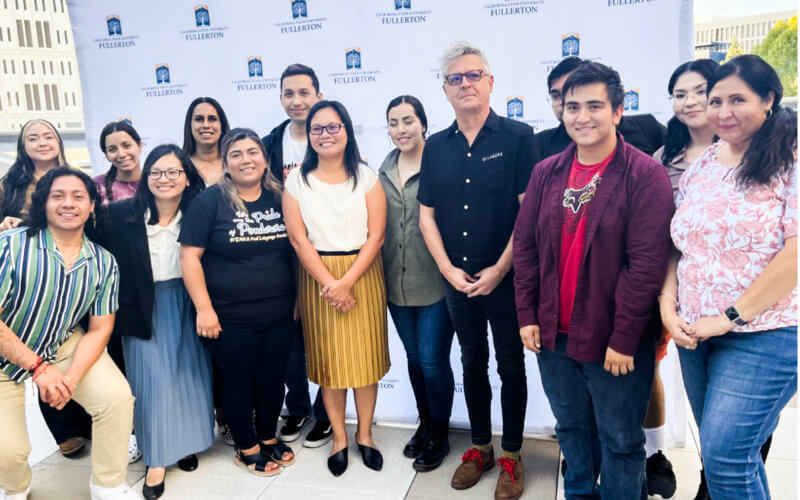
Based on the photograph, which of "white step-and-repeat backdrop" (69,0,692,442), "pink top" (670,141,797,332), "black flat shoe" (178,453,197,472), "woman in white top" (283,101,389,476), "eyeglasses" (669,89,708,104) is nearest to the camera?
"pink top" (670,141,797,332)

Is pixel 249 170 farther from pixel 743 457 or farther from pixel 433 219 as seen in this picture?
pixel 743 457

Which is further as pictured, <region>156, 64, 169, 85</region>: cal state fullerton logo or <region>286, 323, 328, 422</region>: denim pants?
<region>156, 64, 169, 85</region>: cal state fullerton logo

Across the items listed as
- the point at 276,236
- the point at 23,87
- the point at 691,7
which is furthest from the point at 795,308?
the point at 23,87

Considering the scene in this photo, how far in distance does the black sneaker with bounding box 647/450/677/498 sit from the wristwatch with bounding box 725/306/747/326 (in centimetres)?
109

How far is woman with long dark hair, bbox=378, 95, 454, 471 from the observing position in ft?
7.97

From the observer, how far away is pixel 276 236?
2420mm

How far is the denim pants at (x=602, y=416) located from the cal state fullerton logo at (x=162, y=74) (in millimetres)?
2750

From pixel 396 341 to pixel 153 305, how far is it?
1.37 metres

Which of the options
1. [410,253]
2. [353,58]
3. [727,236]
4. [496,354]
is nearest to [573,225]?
[727,236]

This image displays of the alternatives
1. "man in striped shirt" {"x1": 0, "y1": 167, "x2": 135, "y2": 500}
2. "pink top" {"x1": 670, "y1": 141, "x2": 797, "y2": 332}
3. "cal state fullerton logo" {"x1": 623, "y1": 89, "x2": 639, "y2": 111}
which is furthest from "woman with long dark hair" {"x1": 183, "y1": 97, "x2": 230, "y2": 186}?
"pink top" {"x1": 670, "y1": 141, "x2": 797, "y2": 332}

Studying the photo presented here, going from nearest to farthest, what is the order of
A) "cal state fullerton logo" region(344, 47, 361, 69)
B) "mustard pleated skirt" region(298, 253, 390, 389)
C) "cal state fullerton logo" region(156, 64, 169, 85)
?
"mustard pleated skirt" region(298, 253, 390, 389) → "cal state fullerton logo" region(344, 47, 361, 69) → "cal state fullerton logo" region(156, 64, 169, 85)

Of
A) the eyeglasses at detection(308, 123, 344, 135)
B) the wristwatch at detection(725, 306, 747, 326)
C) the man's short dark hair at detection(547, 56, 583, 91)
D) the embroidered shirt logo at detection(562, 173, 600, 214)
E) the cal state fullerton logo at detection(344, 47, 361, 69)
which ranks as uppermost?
the cal state fullerton logo at detection(344, 47, 361, 69)

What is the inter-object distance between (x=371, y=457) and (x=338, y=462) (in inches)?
6.4

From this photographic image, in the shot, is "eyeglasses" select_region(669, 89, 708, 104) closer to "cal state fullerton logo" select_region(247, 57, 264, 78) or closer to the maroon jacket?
the maroon jacket
